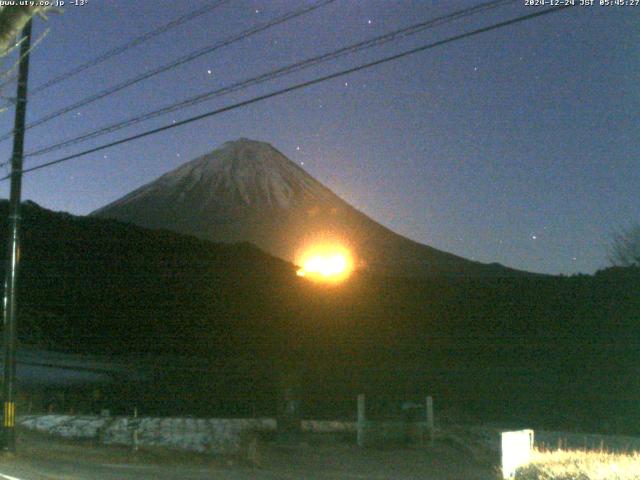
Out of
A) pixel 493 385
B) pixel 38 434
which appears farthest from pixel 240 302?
pixel 38 434

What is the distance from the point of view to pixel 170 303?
42.5 m

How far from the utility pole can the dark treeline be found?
10709 millimetres

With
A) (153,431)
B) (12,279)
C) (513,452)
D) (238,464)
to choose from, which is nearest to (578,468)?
(513,452)

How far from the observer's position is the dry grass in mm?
8695

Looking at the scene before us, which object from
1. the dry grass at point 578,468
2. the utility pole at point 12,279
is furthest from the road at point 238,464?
the dry grass at point 578,468

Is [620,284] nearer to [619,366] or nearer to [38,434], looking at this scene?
[619,366]

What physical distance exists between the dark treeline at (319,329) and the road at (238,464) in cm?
741

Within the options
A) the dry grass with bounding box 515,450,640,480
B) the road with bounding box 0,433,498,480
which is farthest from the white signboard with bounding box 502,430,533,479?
the road with bounding box 0,433,498,480

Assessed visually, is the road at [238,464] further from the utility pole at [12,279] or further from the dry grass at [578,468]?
the dry grass at [578,468]

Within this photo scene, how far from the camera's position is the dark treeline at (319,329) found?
1246 inches

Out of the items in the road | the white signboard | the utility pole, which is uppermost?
the utility pole

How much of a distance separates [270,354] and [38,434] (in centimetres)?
1842

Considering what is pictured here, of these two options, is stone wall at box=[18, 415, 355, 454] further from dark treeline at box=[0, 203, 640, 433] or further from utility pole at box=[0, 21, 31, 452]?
dark treeline at box=[0, 203, 640, 433]

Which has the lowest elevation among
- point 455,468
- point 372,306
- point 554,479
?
point 455,468
